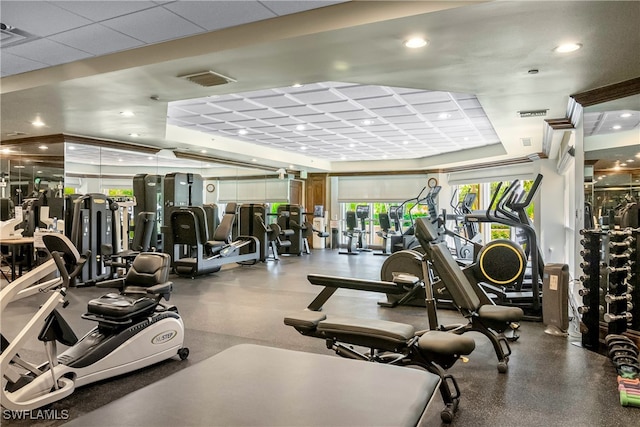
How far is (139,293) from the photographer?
356 centimetres

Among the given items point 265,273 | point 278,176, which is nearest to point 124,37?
point 265,273

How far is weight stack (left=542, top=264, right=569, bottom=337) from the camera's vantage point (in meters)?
4.46

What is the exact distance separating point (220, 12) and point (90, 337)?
2638mm

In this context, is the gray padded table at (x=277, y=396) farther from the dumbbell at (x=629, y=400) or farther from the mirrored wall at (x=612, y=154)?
the mirrored wall at (x=612, y=154)

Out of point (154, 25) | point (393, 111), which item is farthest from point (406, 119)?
point (154, 25)

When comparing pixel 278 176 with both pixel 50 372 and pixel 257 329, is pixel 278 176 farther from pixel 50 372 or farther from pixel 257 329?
pixel 50 372

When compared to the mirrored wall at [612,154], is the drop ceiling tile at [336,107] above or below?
above

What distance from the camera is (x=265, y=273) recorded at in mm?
8492

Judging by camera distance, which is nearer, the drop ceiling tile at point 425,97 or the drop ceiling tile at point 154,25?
the drop ceiling tile at point 154,25

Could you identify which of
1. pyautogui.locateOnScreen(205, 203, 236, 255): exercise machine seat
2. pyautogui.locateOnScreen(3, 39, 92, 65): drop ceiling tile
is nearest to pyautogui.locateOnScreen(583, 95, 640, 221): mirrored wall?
pyautogui.locateOnScreen(3, 39, 92, 65): drop ceiling tile

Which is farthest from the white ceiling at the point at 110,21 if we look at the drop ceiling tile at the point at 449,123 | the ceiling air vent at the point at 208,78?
the drop ceiling tile at the point at 449,123

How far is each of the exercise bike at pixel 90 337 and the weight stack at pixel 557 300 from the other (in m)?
3.73

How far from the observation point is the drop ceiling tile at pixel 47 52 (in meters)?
3.86

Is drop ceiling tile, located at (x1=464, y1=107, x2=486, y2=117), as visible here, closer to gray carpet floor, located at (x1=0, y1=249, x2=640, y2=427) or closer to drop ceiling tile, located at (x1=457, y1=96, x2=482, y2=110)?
drop ceiling tile, located at (x1=457, y1=96, x2=482, y2=110)
